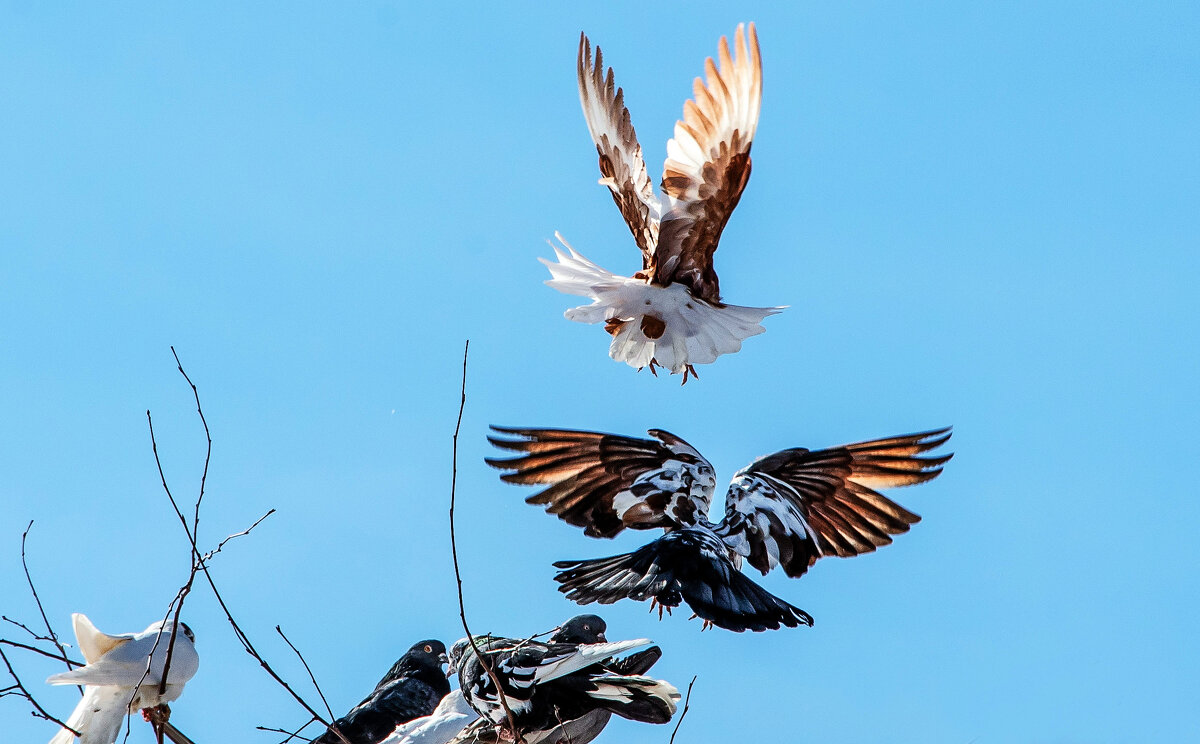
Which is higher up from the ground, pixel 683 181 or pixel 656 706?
pixel 683 181

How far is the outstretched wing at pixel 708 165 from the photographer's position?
649 centimetres

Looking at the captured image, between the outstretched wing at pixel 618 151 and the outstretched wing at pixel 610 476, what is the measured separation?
995 millimetres

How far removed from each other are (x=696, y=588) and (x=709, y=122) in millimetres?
2450

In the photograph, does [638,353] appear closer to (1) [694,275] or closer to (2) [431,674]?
(1) [694,275]

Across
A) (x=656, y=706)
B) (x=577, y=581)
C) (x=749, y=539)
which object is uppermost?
(x=749, y=539)

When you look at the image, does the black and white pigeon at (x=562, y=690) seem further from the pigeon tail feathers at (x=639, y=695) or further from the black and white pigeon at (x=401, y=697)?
the black and white pigeon at (x=401, y=697)

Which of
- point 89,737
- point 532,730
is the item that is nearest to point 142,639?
point 89,737

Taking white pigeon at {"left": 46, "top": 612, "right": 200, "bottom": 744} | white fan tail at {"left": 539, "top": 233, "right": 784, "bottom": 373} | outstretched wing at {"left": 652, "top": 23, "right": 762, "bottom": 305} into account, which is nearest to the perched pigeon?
white pigeon at {"left": 46, "top": 612, "right": 200, "bottom": 744}

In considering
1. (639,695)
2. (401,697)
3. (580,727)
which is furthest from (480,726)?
(401,697)

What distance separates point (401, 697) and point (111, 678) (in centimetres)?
175

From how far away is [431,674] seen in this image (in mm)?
7039

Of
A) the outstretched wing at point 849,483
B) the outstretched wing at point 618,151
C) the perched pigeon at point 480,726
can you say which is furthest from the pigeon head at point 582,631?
the outstretched wing at point 618,151

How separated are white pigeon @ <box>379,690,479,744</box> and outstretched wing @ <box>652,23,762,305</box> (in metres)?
2.27

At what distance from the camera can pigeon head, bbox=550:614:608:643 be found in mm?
6145
